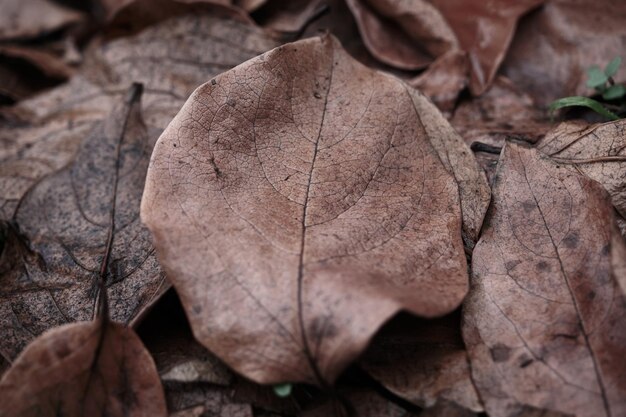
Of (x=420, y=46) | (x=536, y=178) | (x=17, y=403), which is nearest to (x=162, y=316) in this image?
(x=17, y=403)

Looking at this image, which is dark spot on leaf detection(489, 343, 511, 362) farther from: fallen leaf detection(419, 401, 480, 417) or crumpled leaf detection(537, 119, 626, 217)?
crumpled leaf detection(537, 119, 626, 217)

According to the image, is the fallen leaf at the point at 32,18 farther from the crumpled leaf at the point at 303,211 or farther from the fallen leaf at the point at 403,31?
the crumpled leaf at the point at 303,211

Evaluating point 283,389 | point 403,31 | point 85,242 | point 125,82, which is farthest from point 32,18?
point 283,389

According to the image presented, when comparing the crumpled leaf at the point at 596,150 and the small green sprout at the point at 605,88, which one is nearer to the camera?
the crumpled leaf at the point at 596,150

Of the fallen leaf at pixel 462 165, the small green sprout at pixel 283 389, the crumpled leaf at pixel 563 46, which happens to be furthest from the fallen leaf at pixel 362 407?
the crumpled leaf at pixel 563 46

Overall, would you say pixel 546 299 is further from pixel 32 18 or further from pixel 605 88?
pixel 32 18

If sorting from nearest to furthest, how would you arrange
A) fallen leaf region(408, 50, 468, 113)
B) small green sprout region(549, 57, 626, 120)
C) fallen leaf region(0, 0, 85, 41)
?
small green sprout region(549, 57, 626, 120) < fallen leaf region(408, 50, 468, 113) < fallen leaf region(0, 0, 85, 41)

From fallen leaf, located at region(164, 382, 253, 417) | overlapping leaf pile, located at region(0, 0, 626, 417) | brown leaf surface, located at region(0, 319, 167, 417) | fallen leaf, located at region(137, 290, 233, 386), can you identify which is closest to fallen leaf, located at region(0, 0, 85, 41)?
overlapping leaf pile, located at region(0, 0, 626, 417)
